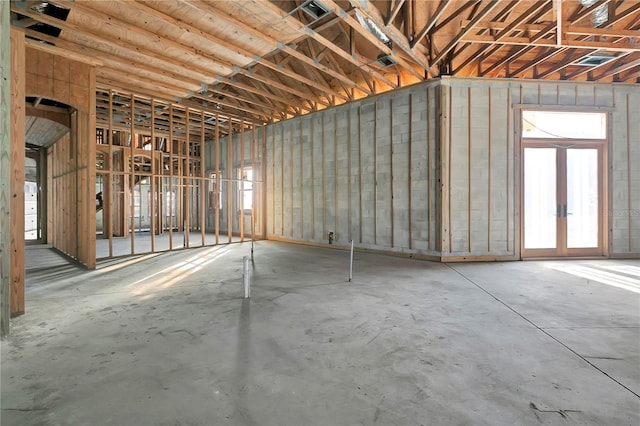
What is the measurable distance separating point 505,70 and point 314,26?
5.04 meters

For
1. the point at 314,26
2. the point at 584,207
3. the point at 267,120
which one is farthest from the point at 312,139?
Answer: the point at 584,207

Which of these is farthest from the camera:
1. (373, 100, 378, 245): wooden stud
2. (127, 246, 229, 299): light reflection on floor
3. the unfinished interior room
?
(373, 100, 378, 245): wooden stud

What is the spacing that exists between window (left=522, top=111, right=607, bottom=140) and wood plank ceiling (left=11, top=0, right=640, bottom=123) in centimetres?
94

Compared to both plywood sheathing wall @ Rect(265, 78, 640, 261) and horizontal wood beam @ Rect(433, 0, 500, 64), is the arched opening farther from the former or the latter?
horizontal wood beam @ Rect(433, 0, 500, 64)

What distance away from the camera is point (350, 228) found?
29.5 feet

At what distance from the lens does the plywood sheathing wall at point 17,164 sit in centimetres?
358

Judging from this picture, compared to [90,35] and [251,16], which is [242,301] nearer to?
[251,16]

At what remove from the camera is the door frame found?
7.17 metres

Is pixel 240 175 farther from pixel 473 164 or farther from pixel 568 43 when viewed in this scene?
pixel 568 43

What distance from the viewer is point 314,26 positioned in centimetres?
576

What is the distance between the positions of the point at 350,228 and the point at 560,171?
17.9 ft

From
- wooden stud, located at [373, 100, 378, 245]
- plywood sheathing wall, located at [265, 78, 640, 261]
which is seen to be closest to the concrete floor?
plywood sheathing wall, located at [265, 78, 640, 261]

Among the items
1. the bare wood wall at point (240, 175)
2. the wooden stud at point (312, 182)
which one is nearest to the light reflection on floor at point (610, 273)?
the wooden stud at point (312, 182)

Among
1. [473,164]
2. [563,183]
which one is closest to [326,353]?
[473,164]
